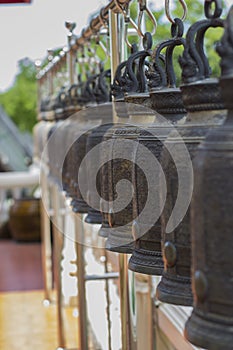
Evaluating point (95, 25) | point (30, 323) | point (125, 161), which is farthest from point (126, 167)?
point (30, 323)

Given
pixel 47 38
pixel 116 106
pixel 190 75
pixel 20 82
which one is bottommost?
pixel 20 82

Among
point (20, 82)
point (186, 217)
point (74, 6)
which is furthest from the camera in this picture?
point (20, 82)

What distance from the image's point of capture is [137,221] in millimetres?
975

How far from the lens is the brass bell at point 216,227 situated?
690 mm

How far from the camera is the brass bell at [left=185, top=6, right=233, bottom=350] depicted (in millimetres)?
690

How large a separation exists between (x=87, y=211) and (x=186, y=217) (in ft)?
2.42

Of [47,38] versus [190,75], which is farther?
[47,38]

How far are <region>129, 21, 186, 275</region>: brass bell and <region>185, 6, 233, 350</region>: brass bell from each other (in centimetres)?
19

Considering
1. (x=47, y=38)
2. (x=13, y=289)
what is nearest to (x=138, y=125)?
(x=13, y=289)

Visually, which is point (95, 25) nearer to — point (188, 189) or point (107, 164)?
point (107, 164)

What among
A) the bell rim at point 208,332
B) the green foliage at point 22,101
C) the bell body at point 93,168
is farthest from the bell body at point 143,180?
the green foliage at point 22,101

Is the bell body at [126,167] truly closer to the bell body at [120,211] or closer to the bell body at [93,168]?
the bell body at [120,211]

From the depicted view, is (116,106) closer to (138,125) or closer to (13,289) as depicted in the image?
(138,125)

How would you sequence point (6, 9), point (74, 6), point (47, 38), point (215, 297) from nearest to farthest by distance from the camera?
point (215, 297)
point (74, 6)
point (47, 38)
point (6, 9)
